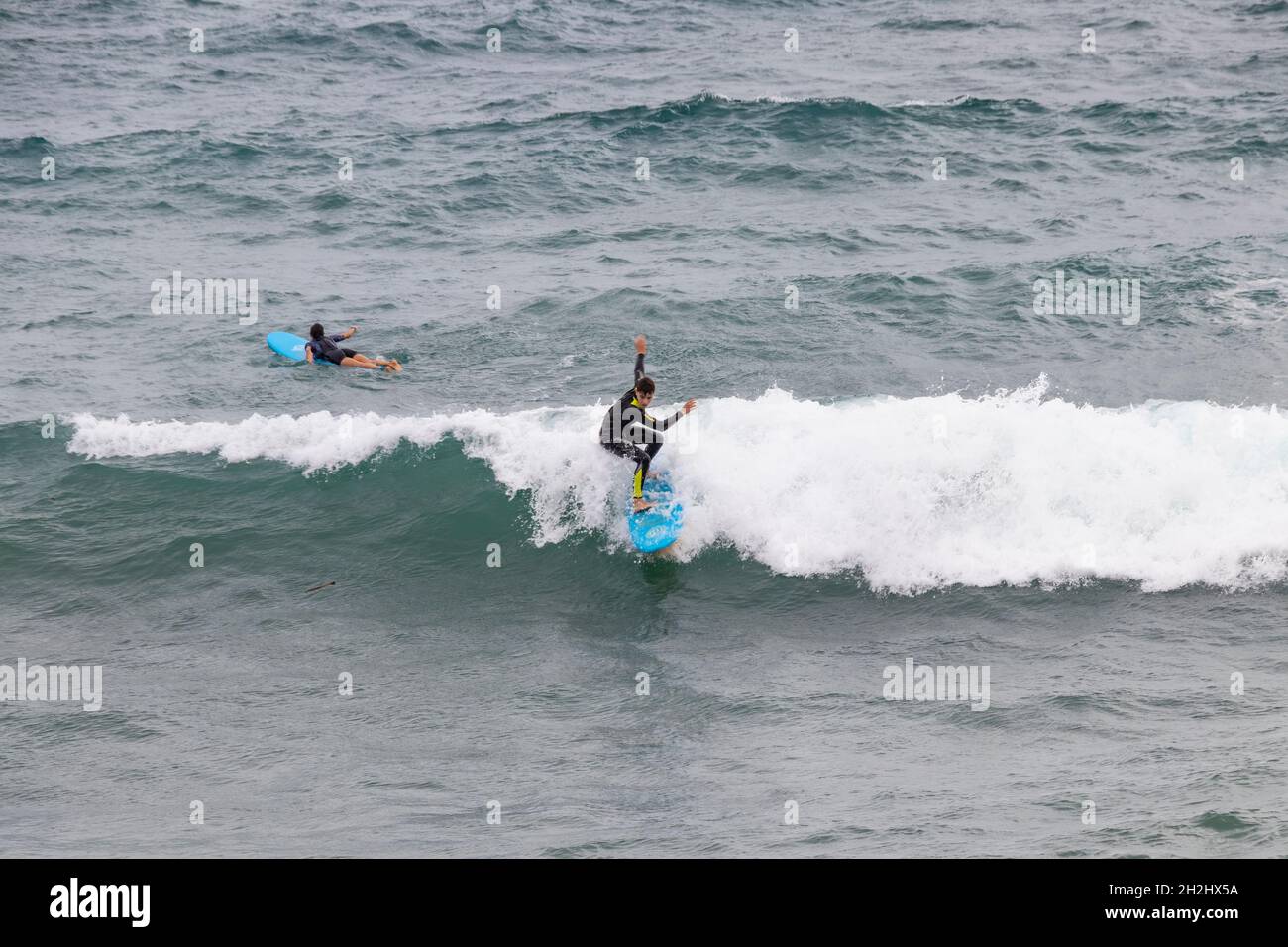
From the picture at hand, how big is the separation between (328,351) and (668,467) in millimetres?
5603

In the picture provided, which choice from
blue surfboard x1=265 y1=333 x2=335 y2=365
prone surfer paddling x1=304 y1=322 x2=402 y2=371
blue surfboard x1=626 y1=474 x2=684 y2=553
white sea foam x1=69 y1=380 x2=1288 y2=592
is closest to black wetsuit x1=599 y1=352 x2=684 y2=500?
blue surfboard x1=626 y1=474 x2=684 y2=553

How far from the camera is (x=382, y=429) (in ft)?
51.1

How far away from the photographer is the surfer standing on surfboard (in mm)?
12984

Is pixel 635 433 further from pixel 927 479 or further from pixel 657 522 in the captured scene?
pixel 927 479

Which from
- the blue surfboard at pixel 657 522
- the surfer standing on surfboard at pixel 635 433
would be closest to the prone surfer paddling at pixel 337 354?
the surfer standing on surfboard at pixel 635 433

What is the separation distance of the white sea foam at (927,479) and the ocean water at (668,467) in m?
0.06

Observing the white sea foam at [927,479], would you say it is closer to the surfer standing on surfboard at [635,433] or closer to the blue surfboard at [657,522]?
the blue surfboard at [657,522]

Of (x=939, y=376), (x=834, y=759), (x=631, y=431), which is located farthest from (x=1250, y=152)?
(x=834, y=759)

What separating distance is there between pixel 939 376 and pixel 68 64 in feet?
80.3

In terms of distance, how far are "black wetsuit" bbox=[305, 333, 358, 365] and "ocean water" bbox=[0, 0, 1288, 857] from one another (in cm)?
23

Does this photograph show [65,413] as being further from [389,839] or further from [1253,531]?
[1253,531]

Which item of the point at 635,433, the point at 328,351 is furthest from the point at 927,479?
the point at 328,351

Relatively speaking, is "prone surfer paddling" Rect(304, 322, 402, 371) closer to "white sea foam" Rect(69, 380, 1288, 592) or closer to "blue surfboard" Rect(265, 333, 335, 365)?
"blue surfboard" Rect(265, 333, 335, 365)

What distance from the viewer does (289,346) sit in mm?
17781
